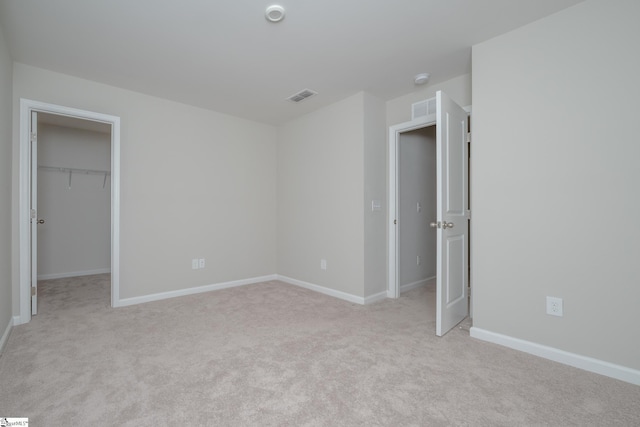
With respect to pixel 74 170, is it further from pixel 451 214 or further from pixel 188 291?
pixel 451 214

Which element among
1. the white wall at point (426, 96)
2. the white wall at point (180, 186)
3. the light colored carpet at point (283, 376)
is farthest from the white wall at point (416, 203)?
the white wall at point (180, 186)

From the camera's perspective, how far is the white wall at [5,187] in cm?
235

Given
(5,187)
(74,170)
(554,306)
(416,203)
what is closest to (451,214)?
(554,306)

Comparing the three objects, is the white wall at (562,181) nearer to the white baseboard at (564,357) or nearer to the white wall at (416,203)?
the white baseboard at (564,357)

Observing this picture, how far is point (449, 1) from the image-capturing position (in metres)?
2.00

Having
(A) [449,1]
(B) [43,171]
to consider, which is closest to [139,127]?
(B) [43,171]

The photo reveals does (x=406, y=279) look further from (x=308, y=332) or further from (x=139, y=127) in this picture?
(x=139, y=127)

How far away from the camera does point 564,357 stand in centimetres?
209

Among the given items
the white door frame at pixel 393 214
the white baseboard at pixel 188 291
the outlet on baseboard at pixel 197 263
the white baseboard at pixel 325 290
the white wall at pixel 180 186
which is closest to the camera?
the white wall at pixel 180 186

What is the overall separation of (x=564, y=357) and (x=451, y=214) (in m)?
1.25

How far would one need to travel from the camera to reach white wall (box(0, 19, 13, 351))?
Result: 7.70 feet

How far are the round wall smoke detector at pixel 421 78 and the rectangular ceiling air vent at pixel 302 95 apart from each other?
110 cm

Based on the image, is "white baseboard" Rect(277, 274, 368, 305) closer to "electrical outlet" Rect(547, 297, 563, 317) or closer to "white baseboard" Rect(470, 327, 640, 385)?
"white baseboard" Rect(470, 327, 640, 385)

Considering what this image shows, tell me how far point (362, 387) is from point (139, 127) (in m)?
3.57
